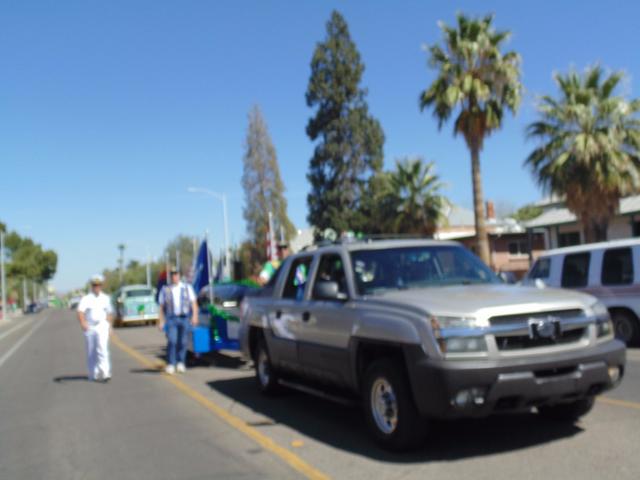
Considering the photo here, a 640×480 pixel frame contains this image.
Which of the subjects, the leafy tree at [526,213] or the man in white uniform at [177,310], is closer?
the man in white uniform at [177,310]

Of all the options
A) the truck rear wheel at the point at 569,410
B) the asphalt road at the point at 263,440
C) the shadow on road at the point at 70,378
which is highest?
the truck rear wheel at the point at 569,410

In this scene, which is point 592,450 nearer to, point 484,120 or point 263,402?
point 263,402

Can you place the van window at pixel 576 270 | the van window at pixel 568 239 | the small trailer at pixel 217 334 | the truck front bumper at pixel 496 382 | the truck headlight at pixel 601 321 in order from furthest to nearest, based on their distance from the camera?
the van window at pixel 568 239, the van window at pixel 576 270, the small trailer at pixel 217 334, the truck headlight at pixel 601 321, the truck front bumper at pixel 496 382

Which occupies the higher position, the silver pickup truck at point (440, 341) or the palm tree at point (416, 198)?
the palm tree at point (416, 198)

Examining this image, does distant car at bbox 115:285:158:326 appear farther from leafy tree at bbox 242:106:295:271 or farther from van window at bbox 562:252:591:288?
leafy tree at bbox 242:106:295:271

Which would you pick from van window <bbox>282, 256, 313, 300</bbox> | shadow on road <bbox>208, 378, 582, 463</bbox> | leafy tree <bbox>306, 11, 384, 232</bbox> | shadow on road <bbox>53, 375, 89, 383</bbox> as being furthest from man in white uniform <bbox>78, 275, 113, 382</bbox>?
leafy tree <bbox>306, 11, 384, 232</bbox>

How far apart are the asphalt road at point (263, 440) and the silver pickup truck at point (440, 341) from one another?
0.37 metres

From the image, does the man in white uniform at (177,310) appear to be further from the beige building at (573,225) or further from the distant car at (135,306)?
the beige building at (573,225)

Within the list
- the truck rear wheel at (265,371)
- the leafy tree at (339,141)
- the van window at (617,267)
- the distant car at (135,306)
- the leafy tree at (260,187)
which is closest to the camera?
the truck rear wheel at (265,371)

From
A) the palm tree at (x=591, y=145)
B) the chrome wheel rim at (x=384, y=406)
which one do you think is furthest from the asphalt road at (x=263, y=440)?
the palm tree at (x=591, y=145)

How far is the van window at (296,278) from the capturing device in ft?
27.0

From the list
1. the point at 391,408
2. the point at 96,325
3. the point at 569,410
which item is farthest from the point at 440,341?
the point at 96,325

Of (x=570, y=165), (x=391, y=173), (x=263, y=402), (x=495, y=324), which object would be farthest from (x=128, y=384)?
(x=391, y=173)

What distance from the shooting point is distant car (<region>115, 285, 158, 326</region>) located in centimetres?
2819
